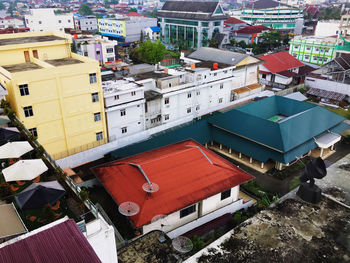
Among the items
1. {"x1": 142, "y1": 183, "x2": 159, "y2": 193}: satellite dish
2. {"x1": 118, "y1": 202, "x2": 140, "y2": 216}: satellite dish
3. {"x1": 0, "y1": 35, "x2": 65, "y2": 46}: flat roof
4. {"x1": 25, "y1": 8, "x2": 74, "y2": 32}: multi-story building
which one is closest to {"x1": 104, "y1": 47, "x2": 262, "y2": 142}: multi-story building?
{"x1": 0, "y1": 35, "x2": 65, "y2": 46}: flat roof

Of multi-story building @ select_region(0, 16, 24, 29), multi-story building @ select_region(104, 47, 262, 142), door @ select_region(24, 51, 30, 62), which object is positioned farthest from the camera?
multi-story building @ select_region(0, 16, 24, 29)

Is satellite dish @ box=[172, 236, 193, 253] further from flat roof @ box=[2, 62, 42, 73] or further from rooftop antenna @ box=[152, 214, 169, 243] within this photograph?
flat roof @ box=[2, 62, 42, 73]

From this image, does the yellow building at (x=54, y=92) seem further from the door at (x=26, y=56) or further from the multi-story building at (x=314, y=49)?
the multi-story building at (x=314, y=49)

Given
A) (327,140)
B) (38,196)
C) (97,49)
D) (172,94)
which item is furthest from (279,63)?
(38,196)

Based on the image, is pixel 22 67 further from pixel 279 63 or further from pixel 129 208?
pixel 279 63

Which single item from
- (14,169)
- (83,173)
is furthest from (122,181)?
(14,169)
